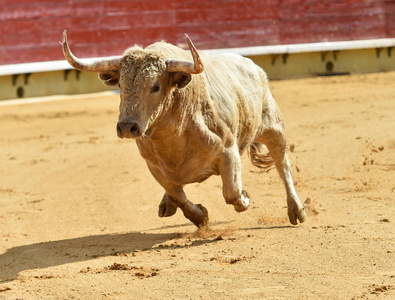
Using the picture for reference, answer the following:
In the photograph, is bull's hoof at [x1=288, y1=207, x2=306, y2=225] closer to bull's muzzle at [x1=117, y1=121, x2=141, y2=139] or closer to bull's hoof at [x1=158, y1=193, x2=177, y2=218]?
bull's hoof at [x1=158, y1=193, x2=177, y2=218]

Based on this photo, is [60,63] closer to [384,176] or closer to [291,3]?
[291,3]

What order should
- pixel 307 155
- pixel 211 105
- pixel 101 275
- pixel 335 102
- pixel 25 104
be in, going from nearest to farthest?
pixel 101 275
pixel 211 105
pixel 307 155
pixel 335 102
pixel 25 104

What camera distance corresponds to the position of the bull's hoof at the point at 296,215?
507 centimetres

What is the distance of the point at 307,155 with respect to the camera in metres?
7.35

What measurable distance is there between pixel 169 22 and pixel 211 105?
7291 millimetres

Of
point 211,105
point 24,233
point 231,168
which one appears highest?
point 211,105

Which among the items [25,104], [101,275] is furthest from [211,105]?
[25,104]

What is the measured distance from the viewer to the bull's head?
4035 mm

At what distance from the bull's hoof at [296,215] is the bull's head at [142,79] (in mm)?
1279

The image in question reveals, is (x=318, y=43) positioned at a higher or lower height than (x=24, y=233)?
higher

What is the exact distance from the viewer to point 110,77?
443 centimetres

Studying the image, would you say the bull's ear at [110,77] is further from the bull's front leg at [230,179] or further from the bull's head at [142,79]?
the bull's front leg at [230,179]

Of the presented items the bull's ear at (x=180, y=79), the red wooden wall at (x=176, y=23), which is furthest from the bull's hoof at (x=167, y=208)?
the red wooden wall at (x=176, y=23)

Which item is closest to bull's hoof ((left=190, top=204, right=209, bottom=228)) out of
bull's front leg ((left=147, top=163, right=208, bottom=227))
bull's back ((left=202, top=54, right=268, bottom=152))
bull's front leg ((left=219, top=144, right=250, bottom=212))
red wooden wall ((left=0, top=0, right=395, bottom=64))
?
bull's front leg ((left=147, top=163, right=208, bottom=227))
